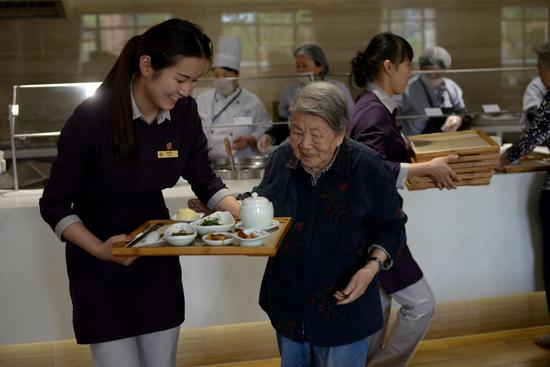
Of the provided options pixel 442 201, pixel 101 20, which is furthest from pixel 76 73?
pixel 442 201

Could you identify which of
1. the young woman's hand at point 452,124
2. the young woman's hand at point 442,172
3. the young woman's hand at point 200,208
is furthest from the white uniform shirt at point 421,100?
the young woman's hand at point 200,208

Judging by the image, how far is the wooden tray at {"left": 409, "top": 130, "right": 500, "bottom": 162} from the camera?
274cm

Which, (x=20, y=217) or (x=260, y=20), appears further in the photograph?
(x=260, y=20)

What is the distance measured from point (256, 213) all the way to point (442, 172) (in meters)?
1.14

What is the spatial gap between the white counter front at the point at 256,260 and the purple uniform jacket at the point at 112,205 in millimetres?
1148

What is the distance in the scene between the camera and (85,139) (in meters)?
1.68

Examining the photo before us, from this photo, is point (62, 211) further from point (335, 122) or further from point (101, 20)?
point (101, 20)

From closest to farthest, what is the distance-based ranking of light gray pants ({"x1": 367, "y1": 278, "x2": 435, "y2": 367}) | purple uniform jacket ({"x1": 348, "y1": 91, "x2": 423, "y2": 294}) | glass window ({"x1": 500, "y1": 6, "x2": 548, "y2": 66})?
1. purple uniform jacket ({"x1": 348, "y1": 91, "x2": 423, "y2": 294})
2. light gray pants ({"x1": 367, "y1": 278, "x2": 435, "y2": 367})
3. glass window ({"x1": 500, "y1": 6, "x2": 548, "y2": 66})

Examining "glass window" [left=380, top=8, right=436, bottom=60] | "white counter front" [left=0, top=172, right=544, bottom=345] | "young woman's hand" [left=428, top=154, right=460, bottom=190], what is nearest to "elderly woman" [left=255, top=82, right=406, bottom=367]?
"young woman's hand" [left=428, top=154, right=460, bottom=190]

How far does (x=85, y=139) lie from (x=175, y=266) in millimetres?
374

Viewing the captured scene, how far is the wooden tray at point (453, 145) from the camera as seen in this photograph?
2.74m

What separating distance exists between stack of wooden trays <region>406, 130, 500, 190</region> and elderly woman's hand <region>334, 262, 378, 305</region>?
1.09 metres

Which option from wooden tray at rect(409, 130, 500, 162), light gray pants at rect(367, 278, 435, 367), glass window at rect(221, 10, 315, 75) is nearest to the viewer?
light gray pants at rect(367, 278, 435, 367)

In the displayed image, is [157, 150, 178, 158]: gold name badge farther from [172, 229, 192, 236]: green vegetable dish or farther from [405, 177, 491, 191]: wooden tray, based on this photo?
[405, 177, 491, 191]: wooden tray
